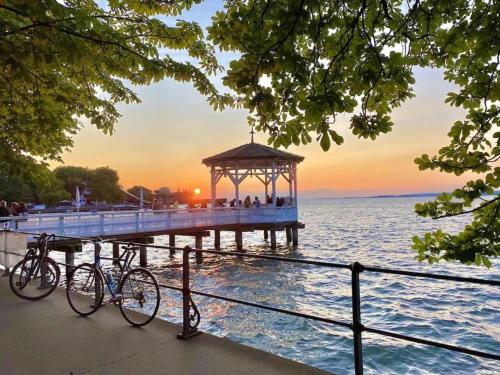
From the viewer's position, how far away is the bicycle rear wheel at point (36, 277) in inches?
284

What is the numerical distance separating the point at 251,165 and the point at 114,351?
23215mm

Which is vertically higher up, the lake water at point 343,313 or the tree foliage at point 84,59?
the tree foliage at point 84,59

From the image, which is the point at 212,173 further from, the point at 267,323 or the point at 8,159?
the point at 8,159

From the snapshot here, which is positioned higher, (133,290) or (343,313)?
(133,290)

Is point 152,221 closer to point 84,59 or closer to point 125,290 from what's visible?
point 125,290

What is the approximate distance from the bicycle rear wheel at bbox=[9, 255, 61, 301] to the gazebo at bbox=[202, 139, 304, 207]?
18.5m

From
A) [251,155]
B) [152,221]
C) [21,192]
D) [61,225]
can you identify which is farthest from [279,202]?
[21,192]

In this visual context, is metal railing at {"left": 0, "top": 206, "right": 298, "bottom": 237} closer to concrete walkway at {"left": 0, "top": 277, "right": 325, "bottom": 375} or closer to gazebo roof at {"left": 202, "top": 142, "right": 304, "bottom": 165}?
gazebo roof at {"left": 202, "top": 142, "right": 304, "bottom": 165}

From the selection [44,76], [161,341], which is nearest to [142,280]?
[161,341]

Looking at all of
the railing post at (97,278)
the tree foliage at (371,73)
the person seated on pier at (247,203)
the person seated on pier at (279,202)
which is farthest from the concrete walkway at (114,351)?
A: the person seated on pier at (279,202)

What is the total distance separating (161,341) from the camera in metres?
4.75

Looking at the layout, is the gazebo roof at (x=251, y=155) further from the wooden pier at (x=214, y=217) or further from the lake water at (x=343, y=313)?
the lake water at (x=343, y=313)

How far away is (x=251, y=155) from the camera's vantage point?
25328 millimetres

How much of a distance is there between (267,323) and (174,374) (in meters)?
6.84
